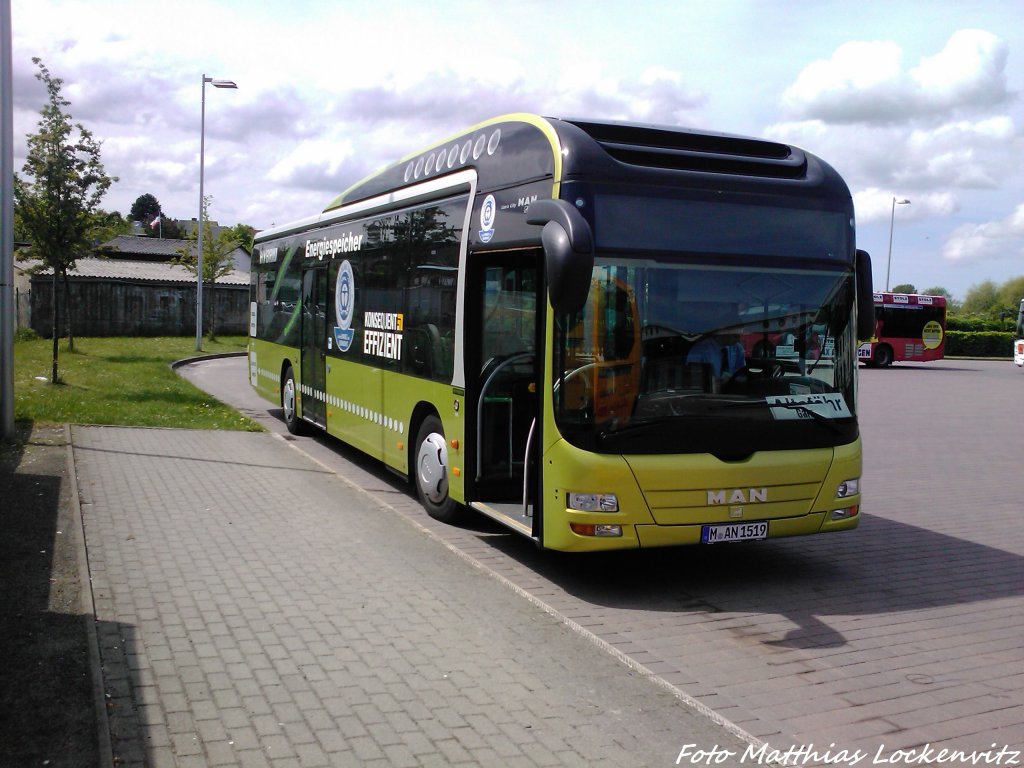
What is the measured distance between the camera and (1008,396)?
27984mm

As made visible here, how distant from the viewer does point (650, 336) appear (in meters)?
6.68

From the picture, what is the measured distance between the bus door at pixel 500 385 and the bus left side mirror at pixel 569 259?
1.66 m

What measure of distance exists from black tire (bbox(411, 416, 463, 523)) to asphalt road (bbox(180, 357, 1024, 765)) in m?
0.16

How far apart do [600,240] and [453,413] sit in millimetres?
2543

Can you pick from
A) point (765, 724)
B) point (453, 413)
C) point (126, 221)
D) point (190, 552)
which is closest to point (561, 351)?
point (453, 413)

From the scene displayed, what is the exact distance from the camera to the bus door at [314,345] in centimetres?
1310

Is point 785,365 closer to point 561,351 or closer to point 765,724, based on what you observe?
point 561,351

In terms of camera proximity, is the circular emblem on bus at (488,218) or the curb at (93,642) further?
the circular emblem on bus at (488,218)

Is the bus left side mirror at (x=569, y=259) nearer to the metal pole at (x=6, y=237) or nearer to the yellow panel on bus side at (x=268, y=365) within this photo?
the metal pole at (x=6, y=237)

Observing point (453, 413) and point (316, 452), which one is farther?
point (316, 452)

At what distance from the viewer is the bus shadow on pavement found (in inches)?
266

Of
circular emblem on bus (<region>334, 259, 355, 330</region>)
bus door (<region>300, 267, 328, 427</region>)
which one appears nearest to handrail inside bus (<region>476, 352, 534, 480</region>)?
circular emblem on bus (<region>334, 259, 355, 330</region>)

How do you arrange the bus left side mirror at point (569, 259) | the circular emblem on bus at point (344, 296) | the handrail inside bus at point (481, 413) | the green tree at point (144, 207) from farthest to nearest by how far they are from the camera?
the green tree at point (144, 207), the circular emblem on bus at point (344, 296), the handrail inside bus at point (481, 413), the bus left side mirror at point (569, 259)

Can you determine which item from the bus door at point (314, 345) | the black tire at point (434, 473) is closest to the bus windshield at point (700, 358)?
the black tire at point (434, 473)
